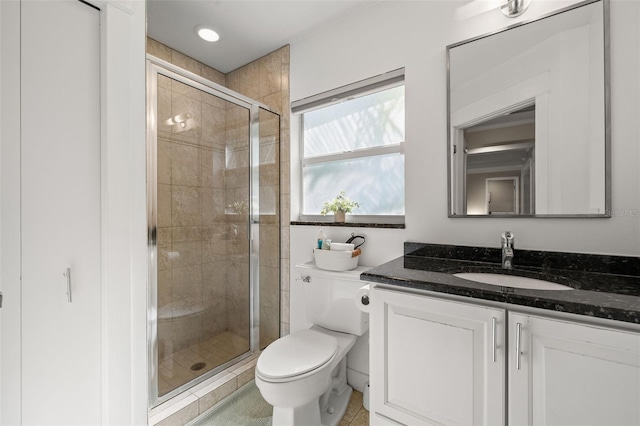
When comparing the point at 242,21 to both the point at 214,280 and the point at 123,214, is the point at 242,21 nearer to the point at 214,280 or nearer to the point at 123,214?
the point at 123,214

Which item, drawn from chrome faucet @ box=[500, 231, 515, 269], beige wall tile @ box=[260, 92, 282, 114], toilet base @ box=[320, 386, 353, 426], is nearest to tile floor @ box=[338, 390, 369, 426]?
toilet base @ box=[320, 386, 353, 426]

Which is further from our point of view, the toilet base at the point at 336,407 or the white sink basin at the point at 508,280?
the toilet base at the point at 336,407

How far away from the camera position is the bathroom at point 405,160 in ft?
3.34

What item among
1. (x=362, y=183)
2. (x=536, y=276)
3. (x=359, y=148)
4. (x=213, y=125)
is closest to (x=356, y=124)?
(x=359, y=148)

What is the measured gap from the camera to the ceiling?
167cm

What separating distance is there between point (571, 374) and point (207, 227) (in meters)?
1.88

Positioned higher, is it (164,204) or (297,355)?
(164,204)

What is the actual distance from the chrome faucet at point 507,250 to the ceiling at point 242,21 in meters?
1.54

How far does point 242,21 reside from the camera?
1805 mm

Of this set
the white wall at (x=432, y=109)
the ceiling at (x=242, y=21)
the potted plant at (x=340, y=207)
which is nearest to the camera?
the white wall at (x=432, y=109)

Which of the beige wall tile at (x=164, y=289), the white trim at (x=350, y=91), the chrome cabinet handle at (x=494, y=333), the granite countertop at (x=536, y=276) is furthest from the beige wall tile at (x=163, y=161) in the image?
the chrome cabinet handle at (x=494, y=333)

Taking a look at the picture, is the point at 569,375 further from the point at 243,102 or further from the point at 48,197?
the point at 243,102

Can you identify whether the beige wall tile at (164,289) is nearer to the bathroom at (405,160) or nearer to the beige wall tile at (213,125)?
the bathroom at (405,160)

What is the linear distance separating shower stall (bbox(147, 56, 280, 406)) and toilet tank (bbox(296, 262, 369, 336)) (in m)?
0.53
